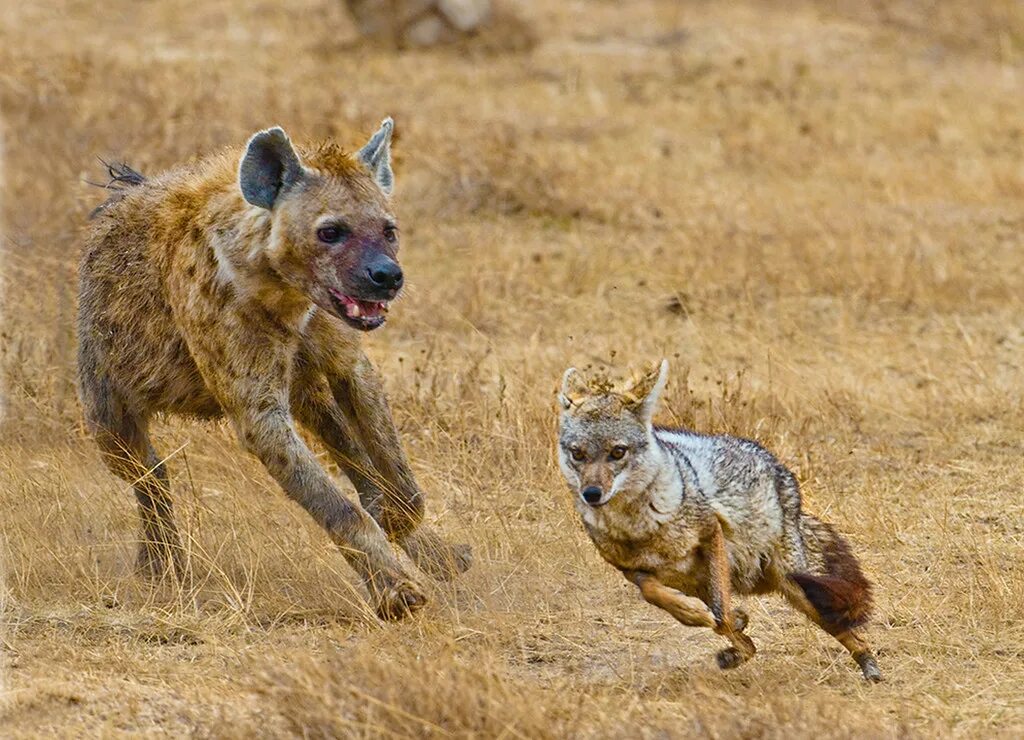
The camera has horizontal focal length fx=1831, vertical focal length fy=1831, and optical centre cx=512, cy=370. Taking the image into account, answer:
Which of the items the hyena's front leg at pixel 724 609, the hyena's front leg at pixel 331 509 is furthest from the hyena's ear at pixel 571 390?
the hyena's front leg at pixel 331 509

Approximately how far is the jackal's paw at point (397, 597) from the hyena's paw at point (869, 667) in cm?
140

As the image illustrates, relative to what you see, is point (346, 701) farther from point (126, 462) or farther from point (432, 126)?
point (432, 126)

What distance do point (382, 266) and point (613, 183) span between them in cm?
750

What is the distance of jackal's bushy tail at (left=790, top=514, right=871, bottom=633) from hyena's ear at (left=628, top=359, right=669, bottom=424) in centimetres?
67

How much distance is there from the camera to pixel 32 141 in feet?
39.7

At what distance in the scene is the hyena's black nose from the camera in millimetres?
5918

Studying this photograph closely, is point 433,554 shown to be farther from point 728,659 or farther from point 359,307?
point 728,659

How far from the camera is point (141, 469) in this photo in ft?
22.2

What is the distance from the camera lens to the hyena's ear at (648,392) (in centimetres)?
563

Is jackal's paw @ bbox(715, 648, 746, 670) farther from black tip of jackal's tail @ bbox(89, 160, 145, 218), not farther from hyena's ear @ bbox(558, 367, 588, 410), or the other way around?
black tip of jackal's tail @ bbox(89, 160, 145, 218)

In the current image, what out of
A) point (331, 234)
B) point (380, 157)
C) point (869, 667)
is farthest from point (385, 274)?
point (869, 667)

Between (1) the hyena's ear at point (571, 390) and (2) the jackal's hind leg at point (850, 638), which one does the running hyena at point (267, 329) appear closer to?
(1) the hyena's ear at point (571, 390)

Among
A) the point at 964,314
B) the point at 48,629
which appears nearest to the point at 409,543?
the point at 48,629

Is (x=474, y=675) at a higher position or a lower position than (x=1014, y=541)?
higher
